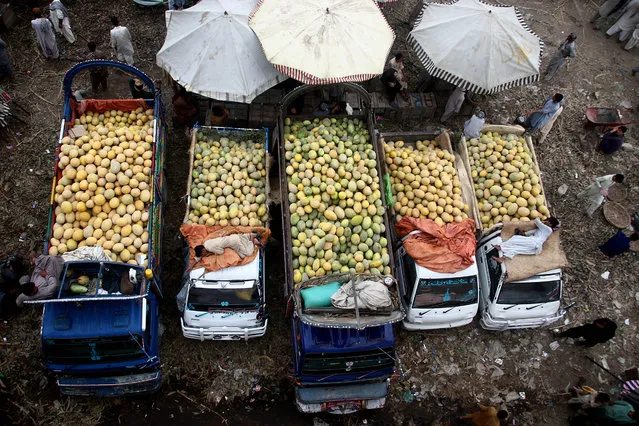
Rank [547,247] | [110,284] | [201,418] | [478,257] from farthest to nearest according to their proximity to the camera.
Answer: [478,257] < [547,247] < [201,418] < [110,284]

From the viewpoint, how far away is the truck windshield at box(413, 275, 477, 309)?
711 cm

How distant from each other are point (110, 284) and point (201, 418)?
103 inches

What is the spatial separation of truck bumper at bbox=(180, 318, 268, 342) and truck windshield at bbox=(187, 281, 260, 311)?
0.41m

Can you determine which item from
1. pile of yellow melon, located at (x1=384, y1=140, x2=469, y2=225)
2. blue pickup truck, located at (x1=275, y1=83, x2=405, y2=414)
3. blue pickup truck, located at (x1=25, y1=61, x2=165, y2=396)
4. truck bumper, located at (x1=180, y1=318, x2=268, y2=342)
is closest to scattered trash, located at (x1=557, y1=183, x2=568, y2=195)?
pile of yellow melon, located at (x1=384, y1=140, x2=469, y2=225)

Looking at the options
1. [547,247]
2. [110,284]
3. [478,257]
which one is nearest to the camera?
[110,284]

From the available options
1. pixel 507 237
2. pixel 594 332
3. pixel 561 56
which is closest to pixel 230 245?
pixel 507 237

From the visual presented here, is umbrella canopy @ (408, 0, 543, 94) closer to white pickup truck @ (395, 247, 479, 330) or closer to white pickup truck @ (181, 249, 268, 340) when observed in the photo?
white pickup truck @ (395, 247, 479, 330)

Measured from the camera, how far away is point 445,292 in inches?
283

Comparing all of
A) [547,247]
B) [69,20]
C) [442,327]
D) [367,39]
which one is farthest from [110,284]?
[69,20]

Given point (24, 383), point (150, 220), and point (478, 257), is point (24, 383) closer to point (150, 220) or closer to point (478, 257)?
point (150, 220)

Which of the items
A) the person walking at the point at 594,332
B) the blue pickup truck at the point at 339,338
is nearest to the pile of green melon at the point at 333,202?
the blue pickup truck at the point at 339,338

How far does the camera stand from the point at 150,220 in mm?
6953

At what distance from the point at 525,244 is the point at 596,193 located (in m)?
3.07

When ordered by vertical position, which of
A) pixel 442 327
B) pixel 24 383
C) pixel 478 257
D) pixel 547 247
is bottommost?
pixel 24 383
